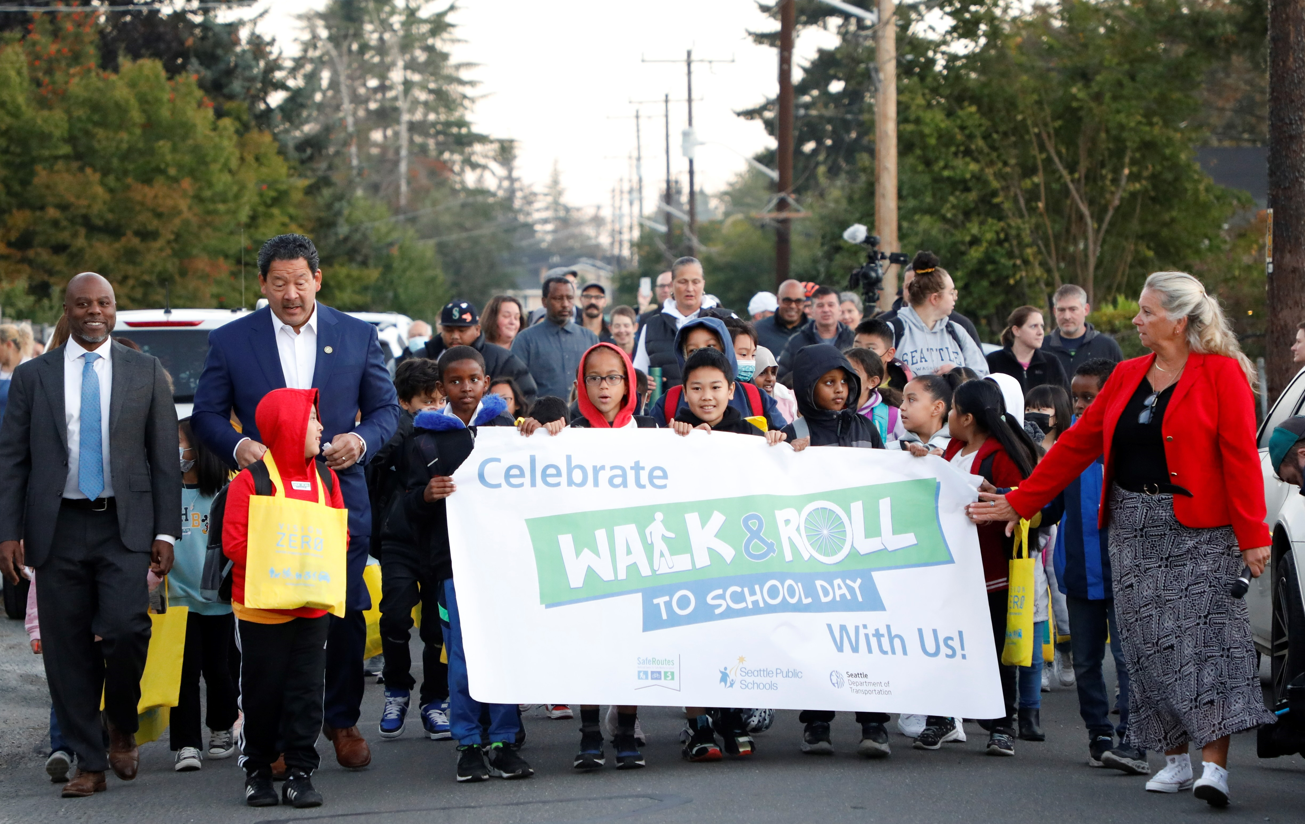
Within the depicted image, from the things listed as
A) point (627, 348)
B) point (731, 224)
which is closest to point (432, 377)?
point (627, 348)

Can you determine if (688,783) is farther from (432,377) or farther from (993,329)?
(993,329)

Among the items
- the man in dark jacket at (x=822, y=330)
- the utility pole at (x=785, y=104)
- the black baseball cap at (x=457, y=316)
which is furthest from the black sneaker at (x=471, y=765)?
the utility pole at (x=785, y=104)

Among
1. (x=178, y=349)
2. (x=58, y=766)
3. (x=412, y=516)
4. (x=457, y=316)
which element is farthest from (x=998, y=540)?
(x=178, y=349)

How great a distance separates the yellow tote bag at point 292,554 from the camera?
19.2 ft

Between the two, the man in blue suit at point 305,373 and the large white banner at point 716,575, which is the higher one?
the man in blue suit at point 305,373

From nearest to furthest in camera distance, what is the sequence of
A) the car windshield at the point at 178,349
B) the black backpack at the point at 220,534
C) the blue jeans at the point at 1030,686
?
1. the black backpack at the point at 220,534
2. the blue jeans at the point at 1030,686
3. the car windshield at the point at 178,349

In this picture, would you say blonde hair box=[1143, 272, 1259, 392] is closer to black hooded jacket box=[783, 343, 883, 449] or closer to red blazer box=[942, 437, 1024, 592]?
red blazer box=[942, 437, 1024, 592]

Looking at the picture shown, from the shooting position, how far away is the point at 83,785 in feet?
20.6

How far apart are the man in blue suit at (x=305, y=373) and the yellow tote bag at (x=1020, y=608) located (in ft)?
9.45

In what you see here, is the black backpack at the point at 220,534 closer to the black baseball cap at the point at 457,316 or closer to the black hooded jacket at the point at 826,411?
the black hooded jacket at the point at 826,411

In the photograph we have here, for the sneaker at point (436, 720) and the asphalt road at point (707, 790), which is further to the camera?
the sneaker at point (436, 720)

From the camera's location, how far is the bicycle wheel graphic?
6773 millimetres

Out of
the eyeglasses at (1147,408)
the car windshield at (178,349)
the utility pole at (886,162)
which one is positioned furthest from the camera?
the utility pole at (886,162)

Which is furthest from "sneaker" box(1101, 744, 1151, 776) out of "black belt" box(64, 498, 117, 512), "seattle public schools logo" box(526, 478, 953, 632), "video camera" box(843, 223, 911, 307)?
"video camera" box(843, 223, 911, 307)
